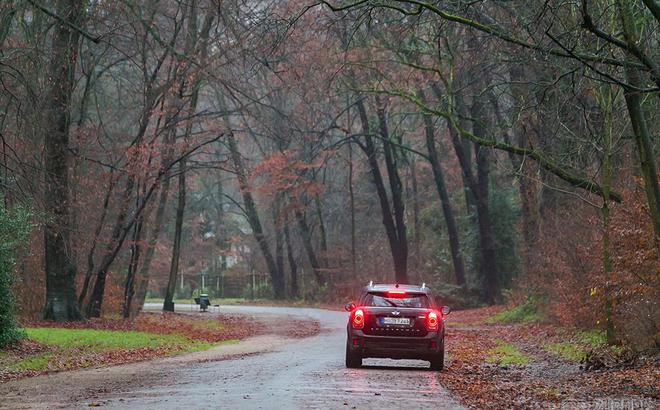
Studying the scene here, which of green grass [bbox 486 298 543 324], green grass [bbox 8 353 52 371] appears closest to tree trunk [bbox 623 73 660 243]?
green grass [bbox 8 353 52 371]

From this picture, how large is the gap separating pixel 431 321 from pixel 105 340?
1039cm

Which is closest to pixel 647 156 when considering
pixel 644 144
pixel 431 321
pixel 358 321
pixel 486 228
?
pixel 644 144

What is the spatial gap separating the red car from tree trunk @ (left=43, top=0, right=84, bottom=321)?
10.7m

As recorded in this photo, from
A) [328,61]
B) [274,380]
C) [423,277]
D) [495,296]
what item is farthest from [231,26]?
[423,277]

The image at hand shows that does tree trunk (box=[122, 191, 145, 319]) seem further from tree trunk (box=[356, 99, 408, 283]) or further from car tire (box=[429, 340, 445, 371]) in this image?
car tire (box=[429, 340, 445, 371])

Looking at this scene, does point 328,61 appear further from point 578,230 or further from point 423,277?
point 423,277

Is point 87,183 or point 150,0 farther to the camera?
point 87,183

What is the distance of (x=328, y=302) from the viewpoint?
5906cm

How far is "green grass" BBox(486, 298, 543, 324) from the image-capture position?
3451 cm

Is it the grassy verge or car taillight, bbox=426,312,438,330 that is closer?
car taillight, bbox=426,312,438,330

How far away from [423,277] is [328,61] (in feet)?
79.6

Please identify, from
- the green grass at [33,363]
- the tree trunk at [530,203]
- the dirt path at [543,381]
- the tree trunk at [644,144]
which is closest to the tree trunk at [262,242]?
the tree trunk at [530,203]

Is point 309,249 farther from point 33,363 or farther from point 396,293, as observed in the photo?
point 396,293

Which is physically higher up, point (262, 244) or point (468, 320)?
point (262, 244)
